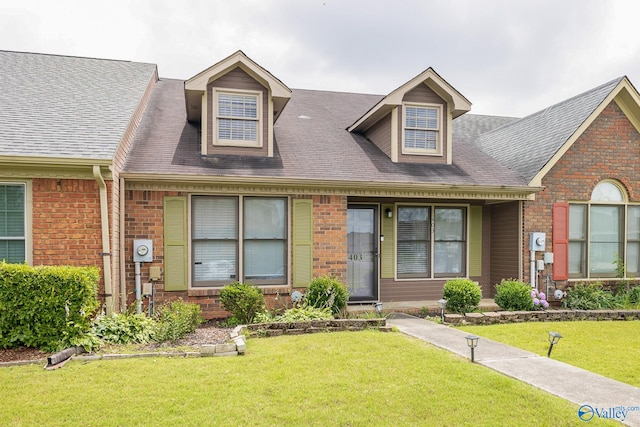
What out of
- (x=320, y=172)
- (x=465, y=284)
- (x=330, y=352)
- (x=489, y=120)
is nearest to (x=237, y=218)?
(x=320, y=172)

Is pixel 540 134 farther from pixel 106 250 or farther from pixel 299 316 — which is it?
pixel 106 250

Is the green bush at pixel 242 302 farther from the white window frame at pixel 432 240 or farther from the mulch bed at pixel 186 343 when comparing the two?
the white window frame at pixel 432 240

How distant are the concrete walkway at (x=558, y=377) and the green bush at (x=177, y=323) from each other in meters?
3.60

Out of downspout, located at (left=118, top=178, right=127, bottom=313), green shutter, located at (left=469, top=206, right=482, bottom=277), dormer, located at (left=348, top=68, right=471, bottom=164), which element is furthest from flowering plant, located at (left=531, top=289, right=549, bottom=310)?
downspout, located at (left=118, top=178, right=127, bottom=313)

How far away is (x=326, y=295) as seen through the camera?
8383mm

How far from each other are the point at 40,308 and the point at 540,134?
38.4 feet

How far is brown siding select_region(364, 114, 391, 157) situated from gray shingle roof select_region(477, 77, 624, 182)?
130 inches

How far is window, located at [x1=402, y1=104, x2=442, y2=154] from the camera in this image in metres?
10.8

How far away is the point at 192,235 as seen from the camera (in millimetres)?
8695

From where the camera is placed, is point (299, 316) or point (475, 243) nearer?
point (299, 316)

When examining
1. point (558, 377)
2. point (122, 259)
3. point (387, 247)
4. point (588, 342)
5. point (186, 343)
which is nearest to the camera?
point (558, 377)

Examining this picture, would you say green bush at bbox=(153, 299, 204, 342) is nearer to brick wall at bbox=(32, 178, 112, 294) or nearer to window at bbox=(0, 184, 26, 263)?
brick wall at bbox=(32, 178, 112, 294)

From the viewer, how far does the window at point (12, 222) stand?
7309mm

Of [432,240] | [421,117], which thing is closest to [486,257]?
[432,240]
